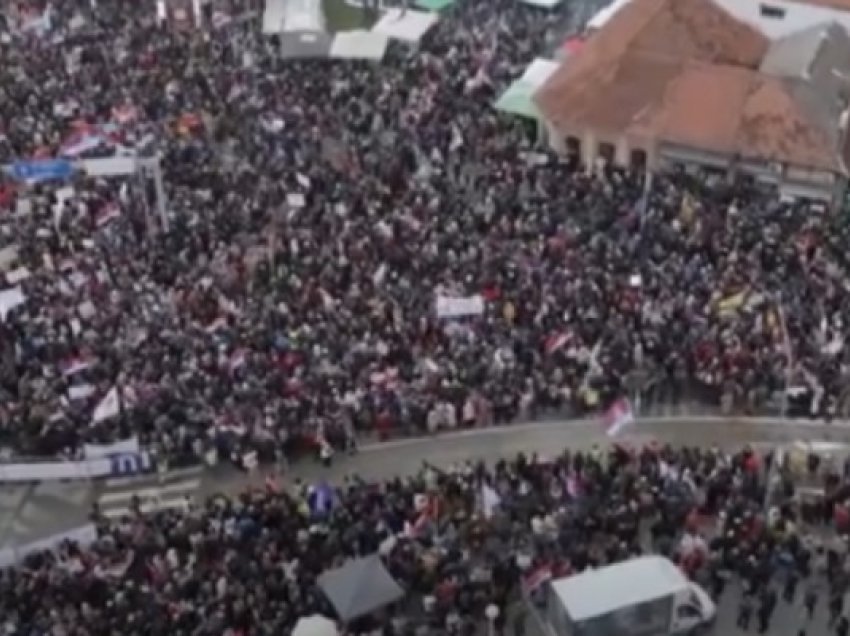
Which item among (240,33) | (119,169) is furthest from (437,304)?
(240,33)

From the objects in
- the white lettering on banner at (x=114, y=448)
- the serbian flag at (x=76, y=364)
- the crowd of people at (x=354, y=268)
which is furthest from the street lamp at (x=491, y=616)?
the serbian flag at (x=76, y=364)

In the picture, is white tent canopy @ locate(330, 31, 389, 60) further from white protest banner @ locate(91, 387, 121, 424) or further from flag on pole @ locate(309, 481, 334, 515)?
flag on pole @ locate(309, 481, 334, 515)

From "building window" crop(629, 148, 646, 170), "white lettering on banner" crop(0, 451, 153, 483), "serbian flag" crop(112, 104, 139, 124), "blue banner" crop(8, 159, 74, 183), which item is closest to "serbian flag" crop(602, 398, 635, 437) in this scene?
"white lettering on banner" crop(0, 451, 153, 483)

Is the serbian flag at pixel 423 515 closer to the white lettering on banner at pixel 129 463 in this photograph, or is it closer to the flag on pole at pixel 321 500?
the flag on pole at pixel 321 500

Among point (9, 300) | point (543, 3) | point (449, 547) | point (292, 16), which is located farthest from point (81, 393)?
point (543, 3)

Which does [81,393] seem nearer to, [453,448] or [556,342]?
[453,448]
